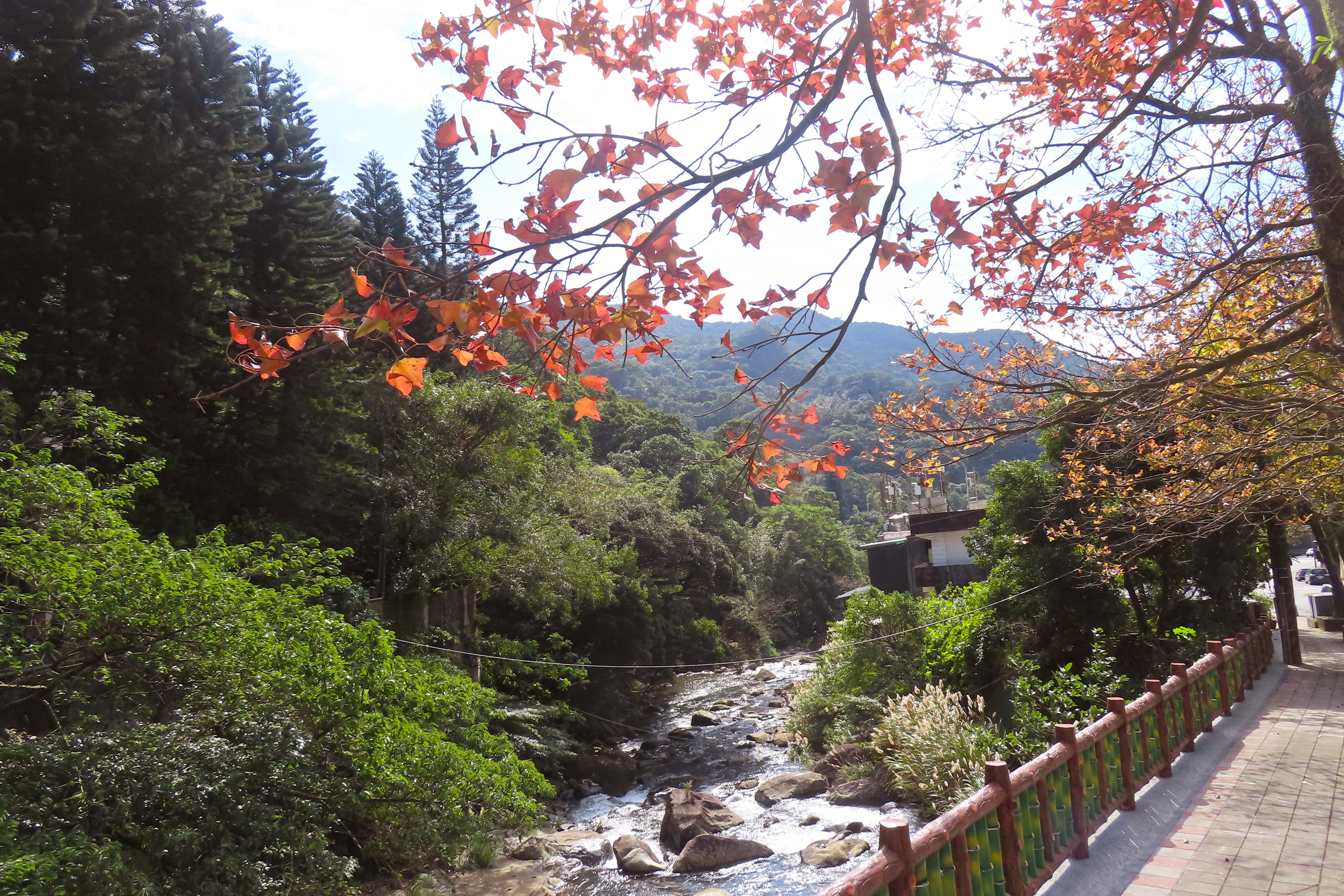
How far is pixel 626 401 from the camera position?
44875 millimetres

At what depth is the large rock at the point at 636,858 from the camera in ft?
32.2

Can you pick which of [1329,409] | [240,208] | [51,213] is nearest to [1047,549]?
[1329,409]

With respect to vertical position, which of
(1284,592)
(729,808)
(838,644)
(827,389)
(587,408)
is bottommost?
(729,808)

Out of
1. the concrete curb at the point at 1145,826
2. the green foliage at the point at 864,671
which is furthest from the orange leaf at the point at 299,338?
the green foliage at the point at 864,671

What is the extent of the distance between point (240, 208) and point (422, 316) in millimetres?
5869

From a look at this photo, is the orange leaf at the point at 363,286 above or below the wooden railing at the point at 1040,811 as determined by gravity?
above

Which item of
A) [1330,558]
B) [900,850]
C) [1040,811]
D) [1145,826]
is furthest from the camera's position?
[1330,558]

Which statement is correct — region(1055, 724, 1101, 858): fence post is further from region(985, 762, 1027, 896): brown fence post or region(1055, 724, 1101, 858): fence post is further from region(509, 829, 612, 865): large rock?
region(509, 829, 612, 865): large rock

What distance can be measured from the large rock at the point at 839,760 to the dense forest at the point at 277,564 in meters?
0.58

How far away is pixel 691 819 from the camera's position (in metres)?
10.8

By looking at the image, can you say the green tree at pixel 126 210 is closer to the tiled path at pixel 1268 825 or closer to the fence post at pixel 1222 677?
the tiled path at pixel 1268 825

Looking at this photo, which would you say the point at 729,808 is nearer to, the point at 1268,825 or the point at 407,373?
the point at 1268,825

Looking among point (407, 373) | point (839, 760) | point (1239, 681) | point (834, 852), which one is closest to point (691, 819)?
point (834, 852)

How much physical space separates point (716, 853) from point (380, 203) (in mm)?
18961
